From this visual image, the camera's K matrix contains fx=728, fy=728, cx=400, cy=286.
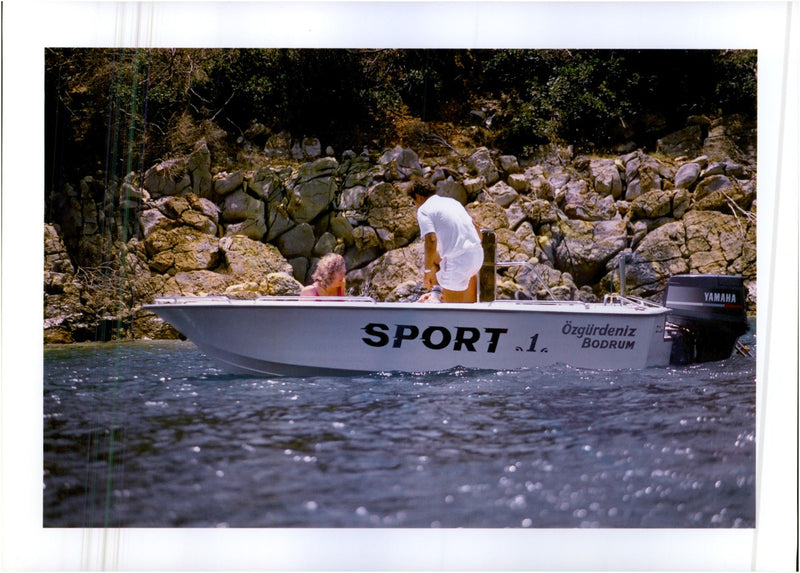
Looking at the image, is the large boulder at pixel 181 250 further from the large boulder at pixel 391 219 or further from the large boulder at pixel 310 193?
the large boulder at pixel 391 219

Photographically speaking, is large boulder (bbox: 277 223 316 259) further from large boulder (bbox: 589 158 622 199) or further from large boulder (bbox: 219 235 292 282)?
large boulder (bbox: 589 158 622 199)

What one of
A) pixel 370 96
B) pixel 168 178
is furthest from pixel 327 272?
pixel 168 178

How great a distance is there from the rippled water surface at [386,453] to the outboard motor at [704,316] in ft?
1.58

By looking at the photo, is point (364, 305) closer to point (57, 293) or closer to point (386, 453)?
point (386, 453)

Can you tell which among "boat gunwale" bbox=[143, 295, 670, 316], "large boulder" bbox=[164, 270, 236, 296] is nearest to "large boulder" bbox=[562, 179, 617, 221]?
"boat gunwale" bbox=[143, 295, 670, 316]

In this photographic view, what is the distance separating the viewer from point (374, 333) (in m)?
3.72

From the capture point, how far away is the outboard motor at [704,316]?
4.11m

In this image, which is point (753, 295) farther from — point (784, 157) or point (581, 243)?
point (581, 243)

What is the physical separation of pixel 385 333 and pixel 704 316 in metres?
1.92

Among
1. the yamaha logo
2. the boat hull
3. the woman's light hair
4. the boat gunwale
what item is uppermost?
the woman's light hair

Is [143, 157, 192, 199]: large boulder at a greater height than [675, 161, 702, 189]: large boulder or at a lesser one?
lesser

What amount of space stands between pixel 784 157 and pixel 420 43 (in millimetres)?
1780

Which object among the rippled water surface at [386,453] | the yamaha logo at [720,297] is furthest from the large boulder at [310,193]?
the yamaha logo at [720,297]

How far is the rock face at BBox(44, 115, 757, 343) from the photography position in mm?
4645
